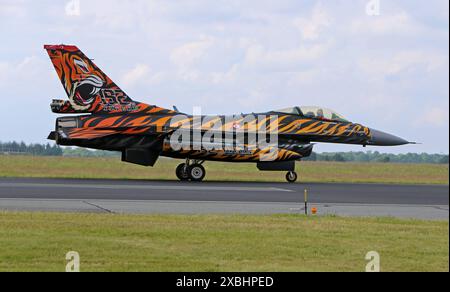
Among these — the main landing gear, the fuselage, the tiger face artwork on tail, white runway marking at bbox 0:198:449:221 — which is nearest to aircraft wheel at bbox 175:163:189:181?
the main landing gear

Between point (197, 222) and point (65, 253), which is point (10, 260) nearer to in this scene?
point (65, 253)

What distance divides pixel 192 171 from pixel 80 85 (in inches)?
233

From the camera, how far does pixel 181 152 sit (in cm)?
3231

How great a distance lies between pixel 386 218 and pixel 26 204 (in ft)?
28.2

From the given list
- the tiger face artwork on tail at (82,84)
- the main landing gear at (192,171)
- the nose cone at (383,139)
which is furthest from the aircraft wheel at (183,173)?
the nose cone at (383,139)

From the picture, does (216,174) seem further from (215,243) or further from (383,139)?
(215,243)

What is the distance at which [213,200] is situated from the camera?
21562mm

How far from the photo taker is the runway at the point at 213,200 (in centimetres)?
1880

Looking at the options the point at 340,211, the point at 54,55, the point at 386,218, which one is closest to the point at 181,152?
the point at 54,55

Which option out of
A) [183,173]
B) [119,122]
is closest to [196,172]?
[183,173]

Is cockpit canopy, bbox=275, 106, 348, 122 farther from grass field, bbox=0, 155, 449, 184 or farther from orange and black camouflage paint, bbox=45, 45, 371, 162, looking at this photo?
grass field, bbox=0, 155, 449, 184

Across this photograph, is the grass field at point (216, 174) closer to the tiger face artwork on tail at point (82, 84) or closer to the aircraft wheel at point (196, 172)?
the aircraft wheel at point (196, 172)

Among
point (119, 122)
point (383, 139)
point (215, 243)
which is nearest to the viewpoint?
point (215, 243)
